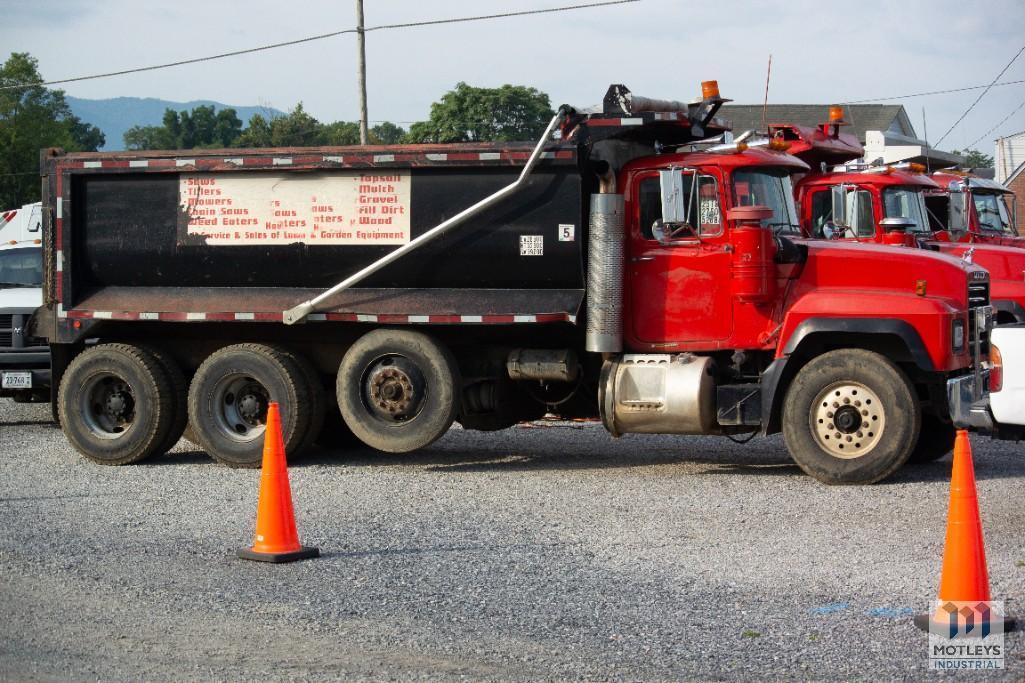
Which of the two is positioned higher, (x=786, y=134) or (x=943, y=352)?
(x=786, y=134)

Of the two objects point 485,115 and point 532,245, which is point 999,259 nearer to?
point 532,245

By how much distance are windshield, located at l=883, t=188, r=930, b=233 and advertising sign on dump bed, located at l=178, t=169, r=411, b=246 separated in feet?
20.4

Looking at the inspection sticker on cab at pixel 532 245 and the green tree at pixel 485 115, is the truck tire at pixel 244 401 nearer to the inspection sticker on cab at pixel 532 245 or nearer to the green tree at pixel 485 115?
the inspection sticker on cab at pixel 532 245

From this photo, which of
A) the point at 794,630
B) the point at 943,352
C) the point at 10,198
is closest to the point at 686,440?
the point at 943,352

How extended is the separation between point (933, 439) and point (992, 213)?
6575 mm

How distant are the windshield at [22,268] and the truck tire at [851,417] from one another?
9.80 m

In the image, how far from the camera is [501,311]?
37.7 feet

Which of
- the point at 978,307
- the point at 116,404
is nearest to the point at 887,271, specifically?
the point at 978,307

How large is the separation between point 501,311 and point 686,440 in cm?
323

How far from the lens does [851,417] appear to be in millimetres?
10555

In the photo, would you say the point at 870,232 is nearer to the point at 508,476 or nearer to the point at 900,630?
the point at 508,476

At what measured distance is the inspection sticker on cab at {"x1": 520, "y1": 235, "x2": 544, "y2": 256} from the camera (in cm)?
1132

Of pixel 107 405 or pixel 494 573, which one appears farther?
pixel 107 405

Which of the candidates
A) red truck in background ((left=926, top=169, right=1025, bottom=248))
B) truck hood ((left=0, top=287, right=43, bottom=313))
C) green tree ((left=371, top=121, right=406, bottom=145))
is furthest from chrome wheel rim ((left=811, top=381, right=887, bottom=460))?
green tree ((left=371, top=121, right=406, bottom=145))
